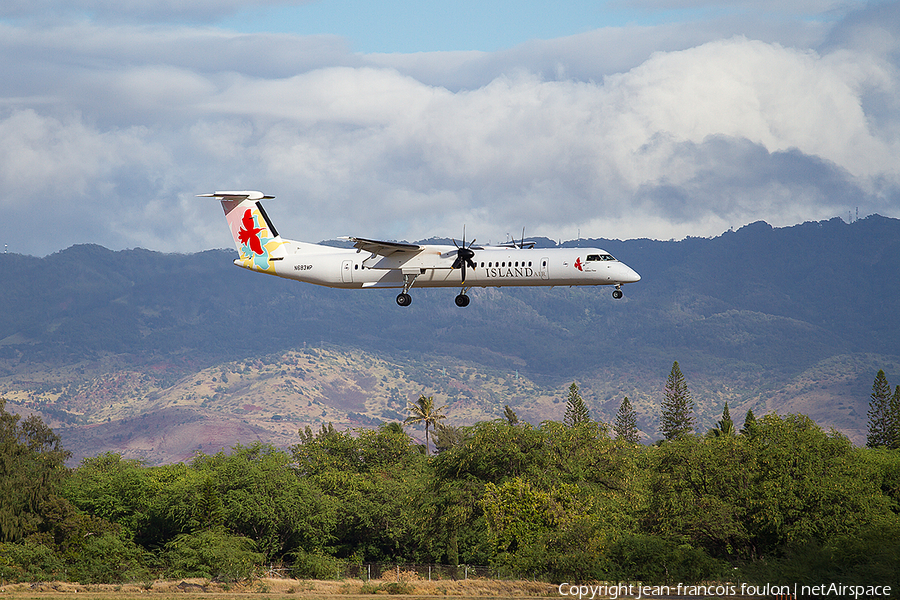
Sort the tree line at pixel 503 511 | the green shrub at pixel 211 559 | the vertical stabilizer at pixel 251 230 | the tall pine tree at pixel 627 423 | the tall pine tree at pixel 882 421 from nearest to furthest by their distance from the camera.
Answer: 1. the tree line at pixel 503 511
2. the vertical stabilizer at pixel 251 230
3. the green shrub at pixel 211 559
4. the tall pine tree at pixel 882 421
5. the tall pine tree at pixel 627 423

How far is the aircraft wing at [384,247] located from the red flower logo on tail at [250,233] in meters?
11.0

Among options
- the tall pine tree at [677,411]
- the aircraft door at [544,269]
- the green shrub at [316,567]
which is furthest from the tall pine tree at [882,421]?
the aircraft door at [544,269]

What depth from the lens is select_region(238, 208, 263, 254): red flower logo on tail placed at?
63.7m

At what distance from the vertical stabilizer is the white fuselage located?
309 cm

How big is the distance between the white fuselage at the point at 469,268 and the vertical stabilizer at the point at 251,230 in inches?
122

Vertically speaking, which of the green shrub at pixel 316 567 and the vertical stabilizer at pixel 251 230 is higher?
the vertical stabilizer at pixel 251 230

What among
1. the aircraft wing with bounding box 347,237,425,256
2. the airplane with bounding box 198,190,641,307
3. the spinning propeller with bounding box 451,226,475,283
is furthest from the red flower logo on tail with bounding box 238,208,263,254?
the spinning propeller with bounding box 451,226,475,283

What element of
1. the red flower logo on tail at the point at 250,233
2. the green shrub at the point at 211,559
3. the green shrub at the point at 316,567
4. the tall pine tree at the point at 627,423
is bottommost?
the green shrub at the point at 316,567

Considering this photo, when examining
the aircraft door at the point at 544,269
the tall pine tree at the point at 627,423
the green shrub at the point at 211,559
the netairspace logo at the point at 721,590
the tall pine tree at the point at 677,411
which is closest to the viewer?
the netairspace logo at the point at 721,590

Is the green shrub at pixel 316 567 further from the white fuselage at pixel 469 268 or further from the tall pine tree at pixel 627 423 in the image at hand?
the tall pine tree at pixel 627 423

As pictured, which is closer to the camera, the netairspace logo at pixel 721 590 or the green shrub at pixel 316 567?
the netairspace logo at pixel 721 590

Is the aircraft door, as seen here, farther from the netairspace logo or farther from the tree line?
the netairspace logo

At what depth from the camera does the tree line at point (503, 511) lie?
55.5m

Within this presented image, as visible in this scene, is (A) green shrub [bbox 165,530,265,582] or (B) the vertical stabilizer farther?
(A) green shrub [bbox 165,530,265,582]
